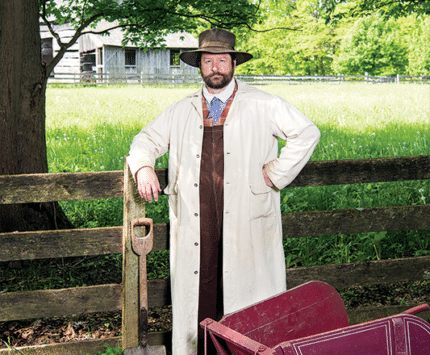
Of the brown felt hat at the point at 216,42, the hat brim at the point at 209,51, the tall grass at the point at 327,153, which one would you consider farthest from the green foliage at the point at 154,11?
the brown felt hat at the point at 216,42

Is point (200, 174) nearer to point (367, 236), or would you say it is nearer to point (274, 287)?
point (274, 287)

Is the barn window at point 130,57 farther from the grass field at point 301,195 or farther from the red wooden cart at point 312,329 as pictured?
the red wooden cart at point 312,329

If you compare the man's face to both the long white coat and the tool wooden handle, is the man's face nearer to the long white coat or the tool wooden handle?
the long white coat

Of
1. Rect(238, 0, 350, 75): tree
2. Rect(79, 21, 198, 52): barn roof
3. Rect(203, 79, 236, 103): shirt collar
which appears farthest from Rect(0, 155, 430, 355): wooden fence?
Rect(238, 0, 350, 75): tree

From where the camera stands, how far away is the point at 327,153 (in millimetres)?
7887

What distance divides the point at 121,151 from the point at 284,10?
3.18 metres

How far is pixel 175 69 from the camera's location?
38969 millimetres

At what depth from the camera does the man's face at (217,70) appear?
3.20 meters

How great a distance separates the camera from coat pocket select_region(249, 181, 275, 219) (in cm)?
317

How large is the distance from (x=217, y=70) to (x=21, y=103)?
189cm

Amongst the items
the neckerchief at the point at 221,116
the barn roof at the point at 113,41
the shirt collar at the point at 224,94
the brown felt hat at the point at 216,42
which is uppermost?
the barn roof at the point at 113,41

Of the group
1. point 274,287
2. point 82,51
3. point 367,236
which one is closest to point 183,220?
point 274,287

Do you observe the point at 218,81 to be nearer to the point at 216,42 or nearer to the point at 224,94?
the point at 224,94

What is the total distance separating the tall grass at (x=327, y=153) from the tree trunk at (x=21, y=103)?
134 centimetres
